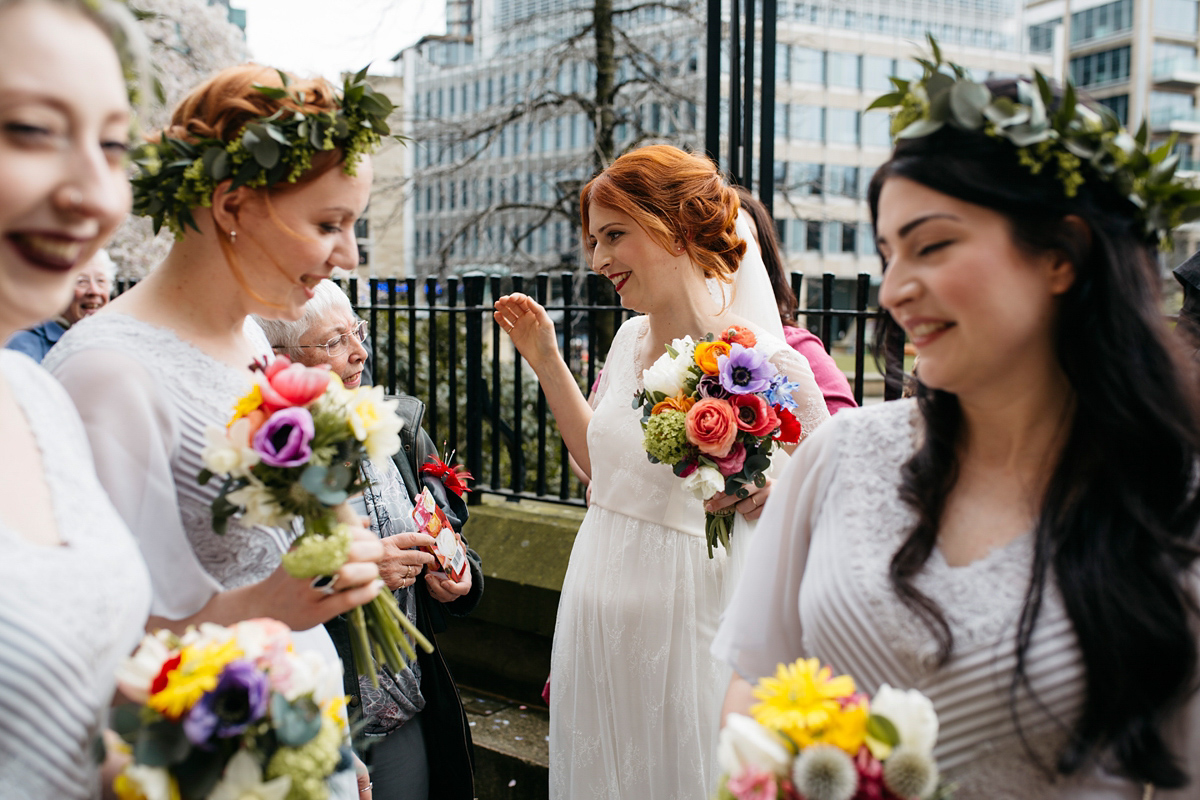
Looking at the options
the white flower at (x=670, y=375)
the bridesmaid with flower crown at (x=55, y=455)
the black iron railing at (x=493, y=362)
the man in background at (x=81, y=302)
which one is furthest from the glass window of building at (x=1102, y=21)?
the bridesmaid with flower crown at (x=55, y=455)

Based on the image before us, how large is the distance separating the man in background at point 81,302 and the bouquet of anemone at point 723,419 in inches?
113

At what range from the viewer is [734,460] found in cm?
266

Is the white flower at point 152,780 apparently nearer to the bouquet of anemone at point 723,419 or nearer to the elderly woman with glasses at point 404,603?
the elderly woman with glasses at point 404,603

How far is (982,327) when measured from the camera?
5.32 feet

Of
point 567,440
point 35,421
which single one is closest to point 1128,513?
point 35,421

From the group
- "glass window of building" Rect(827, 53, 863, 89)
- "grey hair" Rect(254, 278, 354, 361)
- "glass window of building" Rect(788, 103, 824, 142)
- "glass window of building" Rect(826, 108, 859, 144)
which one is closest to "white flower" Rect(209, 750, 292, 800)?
"grey hair" Rect(254, 278, 354, 361)

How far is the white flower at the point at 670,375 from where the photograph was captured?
2.79 metres

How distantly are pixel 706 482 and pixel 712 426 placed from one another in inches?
7.2

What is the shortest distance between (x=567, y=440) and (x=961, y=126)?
7.50 ft

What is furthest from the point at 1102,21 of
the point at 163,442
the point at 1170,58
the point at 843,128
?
the point at 163,442

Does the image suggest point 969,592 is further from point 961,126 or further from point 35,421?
point 35,421

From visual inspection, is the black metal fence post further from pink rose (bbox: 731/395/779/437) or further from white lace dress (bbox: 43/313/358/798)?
white lace dress (bbox: 43/313/358/798)

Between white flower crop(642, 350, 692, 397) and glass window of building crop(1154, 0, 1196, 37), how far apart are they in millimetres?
67309

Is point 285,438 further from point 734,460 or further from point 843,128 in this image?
A: point 843,128
